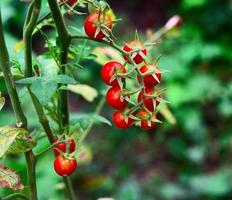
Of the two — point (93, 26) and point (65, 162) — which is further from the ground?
point (93, 26)

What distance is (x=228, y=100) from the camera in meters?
2.90

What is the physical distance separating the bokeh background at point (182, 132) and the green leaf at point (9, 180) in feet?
6.45

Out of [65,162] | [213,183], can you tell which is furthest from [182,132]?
[65,162]

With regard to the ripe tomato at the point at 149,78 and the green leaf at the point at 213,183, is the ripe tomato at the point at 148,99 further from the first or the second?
the green leaf at the point at 213,183

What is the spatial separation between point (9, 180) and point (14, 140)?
6 centimetres

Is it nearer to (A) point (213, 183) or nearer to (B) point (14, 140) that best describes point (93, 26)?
(B) point (14, 140)

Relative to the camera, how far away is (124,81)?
70 cm

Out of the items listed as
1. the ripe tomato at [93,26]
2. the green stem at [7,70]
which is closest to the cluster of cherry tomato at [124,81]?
the ripe tomato at [93,26]

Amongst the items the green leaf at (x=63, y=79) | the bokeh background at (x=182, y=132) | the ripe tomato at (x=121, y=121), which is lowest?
the ripe tomato at (x=121, y=121)

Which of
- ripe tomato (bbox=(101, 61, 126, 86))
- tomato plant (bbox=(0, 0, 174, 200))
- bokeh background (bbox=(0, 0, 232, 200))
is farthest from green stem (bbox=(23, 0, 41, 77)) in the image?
bokeh background (bbox=(0, 0, 232, 200))

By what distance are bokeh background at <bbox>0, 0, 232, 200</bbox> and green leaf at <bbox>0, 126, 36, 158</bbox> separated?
1.97 m

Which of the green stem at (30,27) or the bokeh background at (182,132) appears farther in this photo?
the bokeh background at (182,132)

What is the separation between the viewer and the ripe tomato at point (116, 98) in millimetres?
693

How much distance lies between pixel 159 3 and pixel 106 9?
3.15 m
